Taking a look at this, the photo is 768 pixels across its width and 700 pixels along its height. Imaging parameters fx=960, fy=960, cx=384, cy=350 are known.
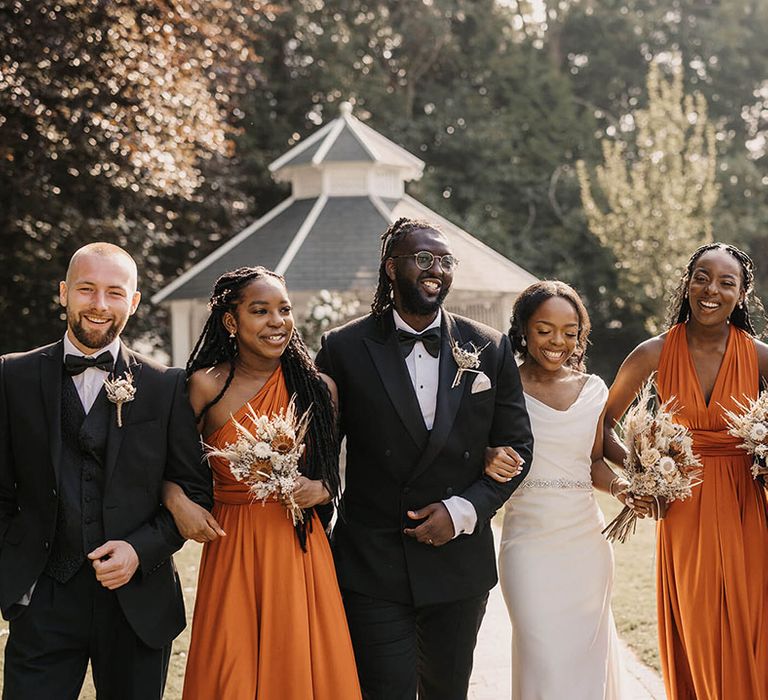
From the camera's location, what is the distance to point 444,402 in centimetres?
432

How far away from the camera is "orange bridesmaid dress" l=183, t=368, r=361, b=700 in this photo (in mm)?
4070

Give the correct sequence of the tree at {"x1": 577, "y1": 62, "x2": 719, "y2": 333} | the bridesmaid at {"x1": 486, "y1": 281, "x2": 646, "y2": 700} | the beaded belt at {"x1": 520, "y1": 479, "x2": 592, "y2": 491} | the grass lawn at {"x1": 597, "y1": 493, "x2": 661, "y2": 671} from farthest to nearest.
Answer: the tree at {"x1": 577, "y1": 62, "x2": 719, "y2": 333} < the grass lawn at {"x1": 597, "y1": 493, "x2": 661, "y2": 671} < the beaded belt at {"x1": 520, "y1": 479, "x2": 592, "y2": 491} < the bridesmaid at {"x1": 486, "y1": 281, "x2": 646, "y2": 700}

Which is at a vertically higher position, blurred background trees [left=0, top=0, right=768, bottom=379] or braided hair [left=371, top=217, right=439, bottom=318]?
blurred background trees [left=0, top=0, right=768, bottom=379]

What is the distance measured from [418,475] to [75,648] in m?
1.60

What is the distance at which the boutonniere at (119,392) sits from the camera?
394 centimetres

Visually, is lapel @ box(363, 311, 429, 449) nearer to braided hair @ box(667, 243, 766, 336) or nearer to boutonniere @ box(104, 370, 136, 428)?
boutonniere @ box(104, 370, 136, 428)

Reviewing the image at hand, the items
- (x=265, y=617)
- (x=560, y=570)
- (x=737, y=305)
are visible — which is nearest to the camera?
(x=265, y=617)

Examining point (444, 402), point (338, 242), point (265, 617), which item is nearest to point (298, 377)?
point (444, 402)

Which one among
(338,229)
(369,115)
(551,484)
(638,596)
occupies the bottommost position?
(638,596)

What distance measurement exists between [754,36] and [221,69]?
23.4 meters

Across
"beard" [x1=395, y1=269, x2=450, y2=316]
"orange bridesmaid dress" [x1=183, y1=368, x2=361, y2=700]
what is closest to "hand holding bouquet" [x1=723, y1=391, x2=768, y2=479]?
"beard" [x1=395, y1=269, x2=450, y2=316]

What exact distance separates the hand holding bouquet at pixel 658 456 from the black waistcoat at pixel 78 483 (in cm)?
250

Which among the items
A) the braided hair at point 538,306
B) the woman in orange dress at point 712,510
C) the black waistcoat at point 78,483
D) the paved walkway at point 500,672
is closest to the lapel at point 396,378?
the braided hair at point 538,306

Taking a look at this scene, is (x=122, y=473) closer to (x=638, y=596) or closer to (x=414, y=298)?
(x=414, y=298)
